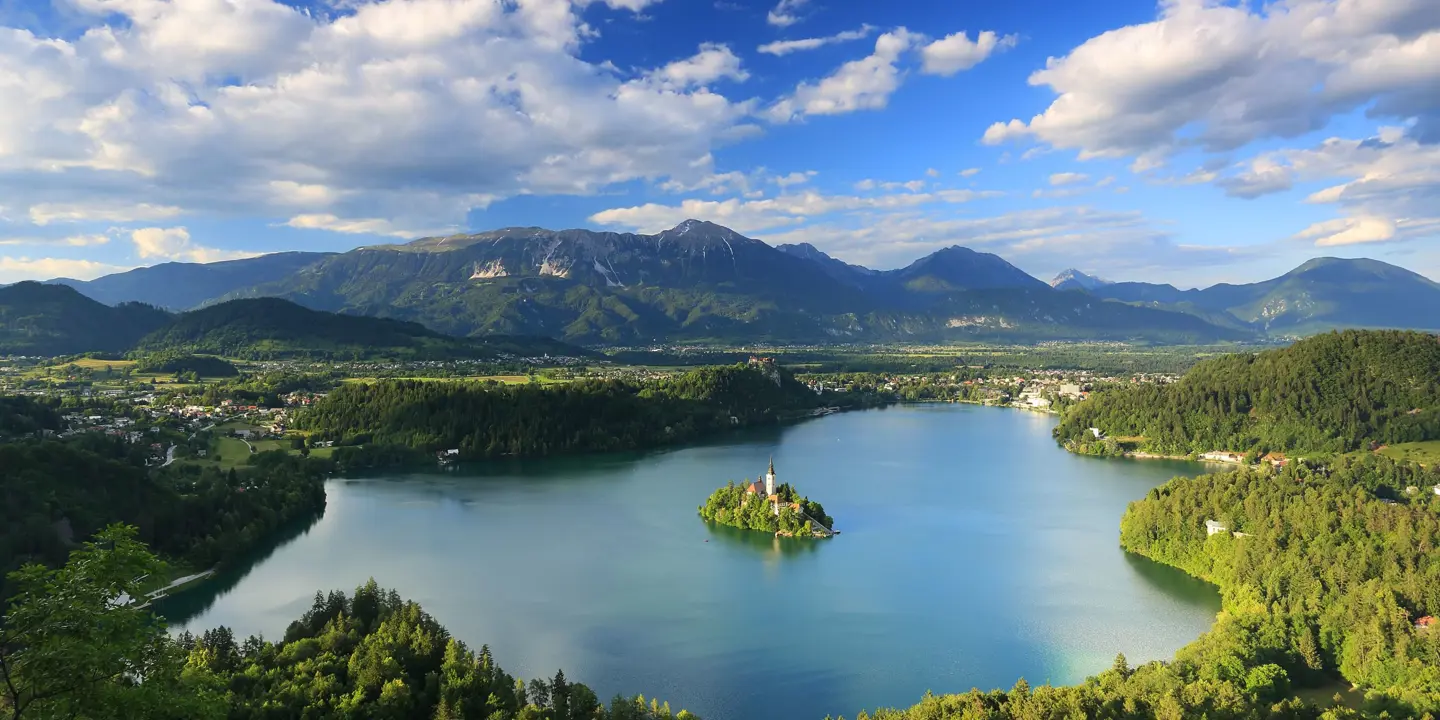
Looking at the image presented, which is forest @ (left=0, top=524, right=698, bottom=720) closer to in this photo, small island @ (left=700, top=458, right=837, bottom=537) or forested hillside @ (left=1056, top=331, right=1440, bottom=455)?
small island @ (left=700, top=458, right=837, bottom=537)

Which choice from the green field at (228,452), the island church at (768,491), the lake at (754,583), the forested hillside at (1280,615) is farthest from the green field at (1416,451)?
the green field at (228,452)

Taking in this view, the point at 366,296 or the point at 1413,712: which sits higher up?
→ the point at 366,296

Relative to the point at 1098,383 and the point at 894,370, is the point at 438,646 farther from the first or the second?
the point at 894,370

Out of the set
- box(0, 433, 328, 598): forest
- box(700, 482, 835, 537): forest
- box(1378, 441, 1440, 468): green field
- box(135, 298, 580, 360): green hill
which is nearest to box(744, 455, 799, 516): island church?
box(700, 482, 835, 537): forest

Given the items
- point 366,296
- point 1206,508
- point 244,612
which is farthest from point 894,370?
point 366,296

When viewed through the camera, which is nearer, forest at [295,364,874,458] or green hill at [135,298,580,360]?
forest at [295,364,874,458]

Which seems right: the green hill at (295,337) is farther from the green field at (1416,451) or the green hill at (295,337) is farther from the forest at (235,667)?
the green field at (1416,451)

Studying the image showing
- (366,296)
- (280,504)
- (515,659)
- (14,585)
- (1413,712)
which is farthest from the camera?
(366,296)
